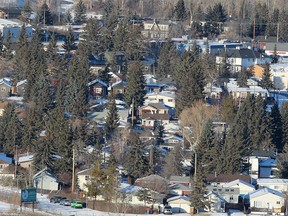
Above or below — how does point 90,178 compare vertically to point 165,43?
below

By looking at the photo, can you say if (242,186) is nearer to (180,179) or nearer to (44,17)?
(180,179)

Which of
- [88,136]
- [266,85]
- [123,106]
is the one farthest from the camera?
[266,85]

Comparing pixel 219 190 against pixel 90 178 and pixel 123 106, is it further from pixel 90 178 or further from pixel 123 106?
pixel 123 106

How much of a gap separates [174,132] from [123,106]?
1986 millimetres

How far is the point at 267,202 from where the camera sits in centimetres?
1734

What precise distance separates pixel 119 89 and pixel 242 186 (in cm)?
638

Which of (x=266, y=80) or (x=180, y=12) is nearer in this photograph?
(x=266, y=80)

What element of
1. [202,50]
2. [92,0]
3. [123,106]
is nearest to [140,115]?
[123,106]

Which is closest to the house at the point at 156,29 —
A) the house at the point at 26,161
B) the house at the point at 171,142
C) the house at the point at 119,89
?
the house at the point at 119,89

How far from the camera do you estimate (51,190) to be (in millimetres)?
17734

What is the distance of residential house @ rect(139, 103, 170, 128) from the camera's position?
21453 millimetres

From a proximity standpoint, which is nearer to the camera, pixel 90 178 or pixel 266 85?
pixel 90 178

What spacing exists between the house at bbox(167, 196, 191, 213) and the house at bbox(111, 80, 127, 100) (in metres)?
Result: 6.38

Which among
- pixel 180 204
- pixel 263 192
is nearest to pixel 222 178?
pixel 263 192
